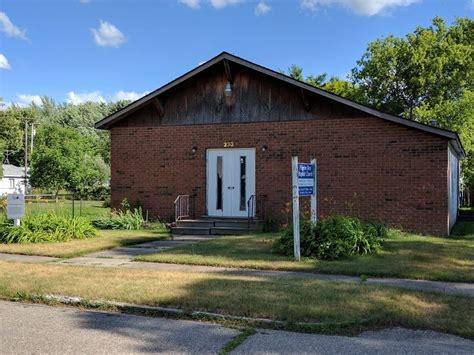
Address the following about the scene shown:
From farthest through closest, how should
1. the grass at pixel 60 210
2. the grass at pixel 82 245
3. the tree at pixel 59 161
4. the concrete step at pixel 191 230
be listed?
the tree at pixel 59 161 → the grass at pixel 60 210 → the concrete step at pixel 191 230 → the grass at pixel 82 245

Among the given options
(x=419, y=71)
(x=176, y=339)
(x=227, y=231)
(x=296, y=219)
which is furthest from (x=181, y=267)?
(x=419, y=71)

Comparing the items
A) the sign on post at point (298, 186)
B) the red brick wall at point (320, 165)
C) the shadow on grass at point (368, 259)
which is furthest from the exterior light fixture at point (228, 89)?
the sign on post at point (298, 186)

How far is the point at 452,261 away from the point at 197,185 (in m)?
9.17

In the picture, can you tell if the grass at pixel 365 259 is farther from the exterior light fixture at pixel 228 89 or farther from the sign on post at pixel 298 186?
the exterior light fixture at pixel 228 89

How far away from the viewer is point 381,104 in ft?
123

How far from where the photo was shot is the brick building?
14781 mm

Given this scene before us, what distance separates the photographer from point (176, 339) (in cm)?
530

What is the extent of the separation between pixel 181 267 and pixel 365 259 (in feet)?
11.4

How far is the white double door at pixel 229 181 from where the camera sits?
1658cm

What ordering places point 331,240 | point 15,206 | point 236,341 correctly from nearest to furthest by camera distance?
1. point 236,341
2. point 331,240
3. point 15,206

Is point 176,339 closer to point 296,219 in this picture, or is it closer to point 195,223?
point 296,219

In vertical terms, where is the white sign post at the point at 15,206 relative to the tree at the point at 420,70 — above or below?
below

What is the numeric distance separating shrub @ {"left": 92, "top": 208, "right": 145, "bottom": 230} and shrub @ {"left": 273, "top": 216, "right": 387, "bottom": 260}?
6963mm

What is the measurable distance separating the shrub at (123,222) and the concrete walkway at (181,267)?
3237 millimetres
